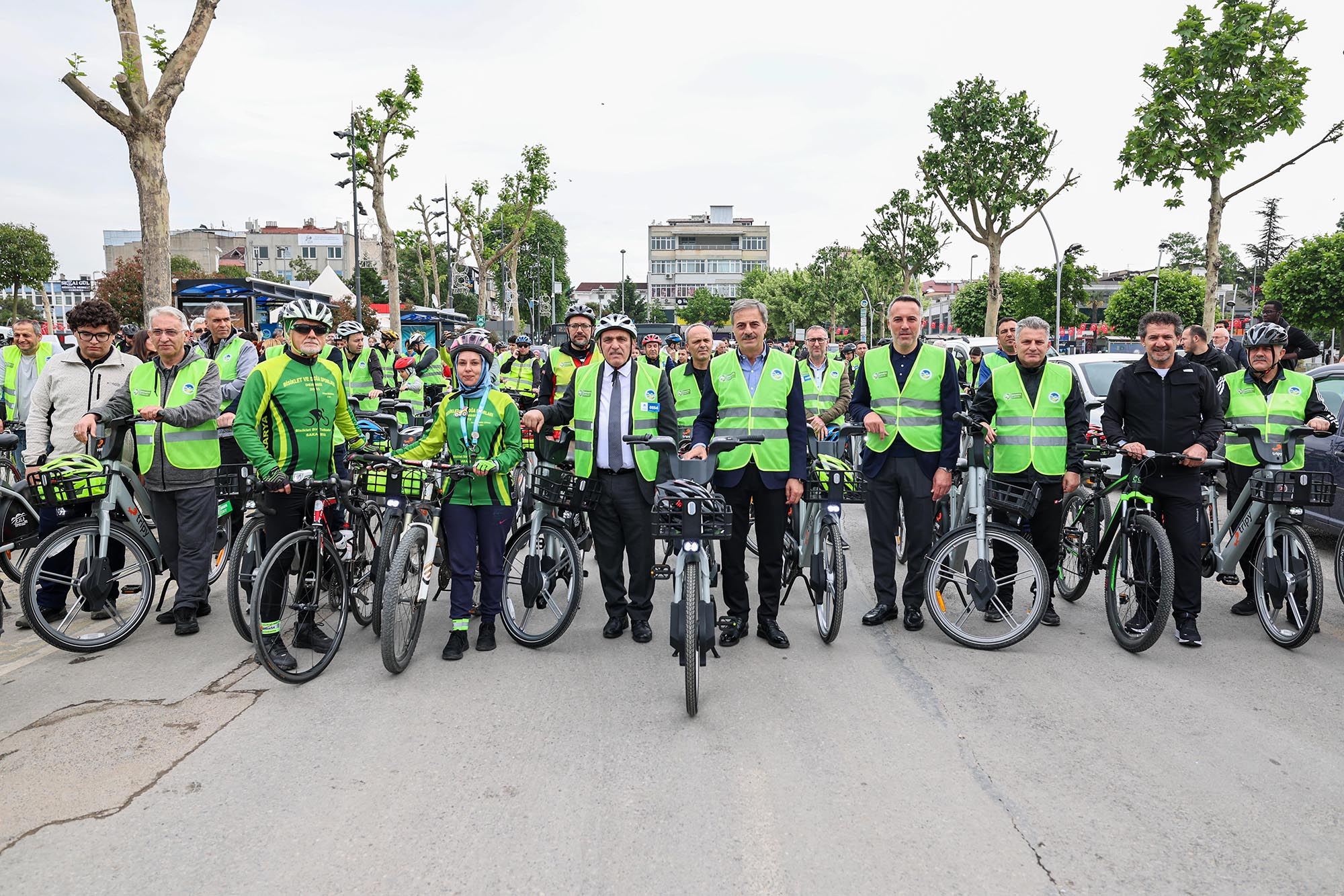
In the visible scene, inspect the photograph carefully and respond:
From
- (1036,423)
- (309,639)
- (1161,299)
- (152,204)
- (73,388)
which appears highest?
(1161,299)

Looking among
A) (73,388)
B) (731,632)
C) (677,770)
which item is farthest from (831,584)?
(73,388)

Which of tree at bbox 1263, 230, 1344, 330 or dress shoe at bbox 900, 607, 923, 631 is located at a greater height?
tree at bbox 1263, 230, 1344, 330

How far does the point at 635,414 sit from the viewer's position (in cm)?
591

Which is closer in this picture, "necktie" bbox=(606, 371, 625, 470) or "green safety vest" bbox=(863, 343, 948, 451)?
"necktie" bbox=(606, 371, 625, 470)

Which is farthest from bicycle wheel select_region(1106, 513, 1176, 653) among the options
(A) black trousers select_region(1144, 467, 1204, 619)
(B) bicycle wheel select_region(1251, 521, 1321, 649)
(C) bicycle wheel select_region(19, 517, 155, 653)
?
(C) bicycle wheel select_region(19, 517, 155, 653)

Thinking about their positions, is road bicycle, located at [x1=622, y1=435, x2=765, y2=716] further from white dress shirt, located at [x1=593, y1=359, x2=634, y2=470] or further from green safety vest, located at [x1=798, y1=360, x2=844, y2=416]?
green safety vest, located at [x1=798, y1=360, x2=844, y2=416]

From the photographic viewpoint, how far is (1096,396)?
11.9 meters

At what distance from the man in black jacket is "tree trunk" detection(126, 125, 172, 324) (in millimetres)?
11078

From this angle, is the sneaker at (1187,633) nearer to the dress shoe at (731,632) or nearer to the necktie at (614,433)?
the dress shoe at (731,632)

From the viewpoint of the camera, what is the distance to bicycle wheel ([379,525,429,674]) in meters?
5.04

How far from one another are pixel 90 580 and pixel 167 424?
1042 mm

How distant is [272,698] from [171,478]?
1950mm

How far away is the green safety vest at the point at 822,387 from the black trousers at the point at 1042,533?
3791 millimetres

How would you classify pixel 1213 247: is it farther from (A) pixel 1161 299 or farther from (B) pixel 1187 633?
(A) pixel 1161 299
